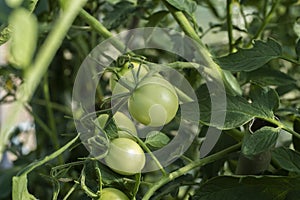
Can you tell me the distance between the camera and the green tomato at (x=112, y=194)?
11.5 inches

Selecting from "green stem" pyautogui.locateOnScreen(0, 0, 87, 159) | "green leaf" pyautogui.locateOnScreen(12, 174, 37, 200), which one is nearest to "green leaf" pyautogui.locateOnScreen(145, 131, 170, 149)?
"green leaf" pyautogui.locateOnScreen(12, 174, 37, 200)

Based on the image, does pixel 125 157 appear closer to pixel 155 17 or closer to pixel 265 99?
pixel 265 99

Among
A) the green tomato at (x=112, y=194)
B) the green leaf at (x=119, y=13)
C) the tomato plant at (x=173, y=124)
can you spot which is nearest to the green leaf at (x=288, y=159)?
the tomato plant at (x=173, y=124)

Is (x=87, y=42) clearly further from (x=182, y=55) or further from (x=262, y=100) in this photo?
(x=262, y=100)

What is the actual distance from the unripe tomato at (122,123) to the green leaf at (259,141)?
7cm

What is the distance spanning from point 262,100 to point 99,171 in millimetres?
125

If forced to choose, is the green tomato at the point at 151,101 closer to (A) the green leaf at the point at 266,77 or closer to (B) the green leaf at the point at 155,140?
(B) the green leaf at the point at 155,140

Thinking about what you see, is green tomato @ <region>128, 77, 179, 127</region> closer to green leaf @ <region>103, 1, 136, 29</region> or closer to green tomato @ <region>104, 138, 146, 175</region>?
green tomato @ <region>104, 138, 146, 175</region>

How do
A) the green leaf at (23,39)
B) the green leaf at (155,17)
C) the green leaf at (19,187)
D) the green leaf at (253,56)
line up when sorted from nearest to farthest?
the green leaf at (23,39) → the green leaf at (19,187) → the green leaf at (253,56) → the green leaf at (155,17)

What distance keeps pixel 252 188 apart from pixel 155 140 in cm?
7

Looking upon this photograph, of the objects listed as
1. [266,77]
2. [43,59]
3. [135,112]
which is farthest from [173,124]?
[43,59]

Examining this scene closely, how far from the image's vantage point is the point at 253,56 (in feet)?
1.24

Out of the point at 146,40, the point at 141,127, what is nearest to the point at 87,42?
the point at 146,40

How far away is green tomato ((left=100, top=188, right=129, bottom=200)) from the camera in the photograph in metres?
0.29
